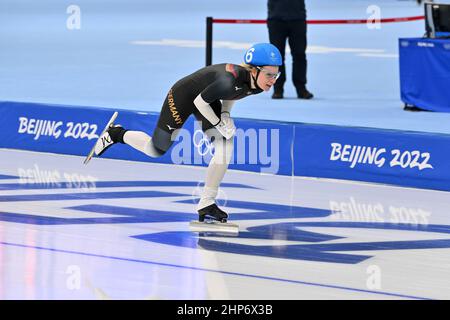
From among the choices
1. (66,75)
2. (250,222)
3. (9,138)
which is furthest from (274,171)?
(66,75)

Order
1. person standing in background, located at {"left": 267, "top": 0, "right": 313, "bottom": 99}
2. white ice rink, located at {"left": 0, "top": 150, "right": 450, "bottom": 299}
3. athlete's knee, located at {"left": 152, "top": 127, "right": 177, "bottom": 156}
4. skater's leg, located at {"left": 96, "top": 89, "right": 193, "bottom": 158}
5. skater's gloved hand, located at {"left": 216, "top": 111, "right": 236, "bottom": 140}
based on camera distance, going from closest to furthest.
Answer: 1. white ice rink, located at {"left": 0, "top": 150, "right": 450, "bottom": 299}
2. skater's gloved hand, located at {"left": 216, "top": 111, "right": 236, "bottom": 140}
3. skater's leg, located at {"left": 96, "top": 89, "right": 193, "bottom": 158}
4. athlete's knee, located at {"left": 152, "top": 127, "right": 177, "bottom": 156}
5. person standing in background, located at {"left": 267, "top": 0, "right": 313, "bottom": 99}

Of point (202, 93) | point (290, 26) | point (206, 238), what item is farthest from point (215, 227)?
point (290, 26)

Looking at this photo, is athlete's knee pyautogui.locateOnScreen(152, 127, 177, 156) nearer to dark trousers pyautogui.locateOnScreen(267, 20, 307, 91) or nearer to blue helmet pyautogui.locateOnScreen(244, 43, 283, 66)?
blue helmet pyautogui.locateOnScreen(244, 43, 283, 66)

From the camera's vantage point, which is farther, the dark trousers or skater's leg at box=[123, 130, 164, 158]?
the dark trousers

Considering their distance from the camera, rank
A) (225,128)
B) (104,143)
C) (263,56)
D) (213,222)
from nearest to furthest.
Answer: (263,56)
(225,128)
(213,222)
(104,143)

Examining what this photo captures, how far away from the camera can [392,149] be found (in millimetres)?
10375

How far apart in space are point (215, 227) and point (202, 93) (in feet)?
3.35

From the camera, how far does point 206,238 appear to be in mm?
8164

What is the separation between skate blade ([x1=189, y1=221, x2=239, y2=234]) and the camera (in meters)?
8.41

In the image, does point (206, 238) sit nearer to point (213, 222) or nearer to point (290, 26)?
point (213, 222)

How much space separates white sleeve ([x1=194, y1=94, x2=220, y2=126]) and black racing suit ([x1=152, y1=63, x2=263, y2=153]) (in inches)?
1.0

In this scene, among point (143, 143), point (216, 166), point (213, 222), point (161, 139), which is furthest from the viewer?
point (143, 143)

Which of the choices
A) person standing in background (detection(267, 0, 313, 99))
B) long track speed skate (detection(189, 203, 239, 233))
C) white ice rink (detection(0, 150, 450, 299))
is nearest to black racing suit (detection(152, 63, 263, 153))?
long track speed skate (detection(189, 203, 239, 233))
